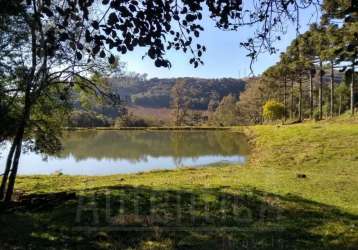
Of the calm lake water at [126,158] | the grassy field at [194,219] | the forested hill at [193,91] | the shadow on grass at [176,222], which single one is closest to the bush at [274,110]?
the calm lake water at [126,158]

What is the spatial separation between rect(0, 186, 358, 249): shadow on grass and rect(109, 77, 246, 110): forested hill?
110 metres

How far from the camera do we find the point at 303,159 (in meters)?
21.9

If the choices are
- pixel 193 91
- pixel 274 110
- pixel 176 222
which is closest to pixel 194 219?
pixel 176 222

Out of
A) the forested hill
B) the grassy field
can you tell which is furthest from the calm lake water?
the forested hill

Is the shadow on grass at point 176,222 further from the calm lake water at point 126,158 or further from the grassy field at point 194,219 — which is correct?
the calm lake water at point 126,158

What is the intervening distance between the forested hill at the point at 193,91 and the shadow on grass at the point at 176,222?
359 feet

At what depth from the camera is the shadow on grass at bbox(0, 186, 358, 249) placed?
6.64 metres

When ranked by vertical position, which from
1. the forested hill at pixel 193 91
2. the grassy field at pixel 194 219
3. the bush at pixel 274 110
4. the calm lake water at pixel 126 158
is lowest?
the calm lake water at pixel 126 158

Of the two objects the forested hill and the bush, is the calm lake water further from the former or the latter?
the forested hill

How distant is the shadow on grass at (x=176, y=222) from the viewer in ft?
21.8

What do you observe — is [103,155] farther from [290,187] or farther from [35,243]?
[35,243]

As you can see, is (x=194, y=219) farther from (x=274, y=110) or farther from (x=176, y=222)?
(x=274, y=110)

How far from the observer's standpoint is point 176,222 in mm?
7949

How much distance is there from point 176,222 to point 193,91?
140667 mm
